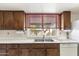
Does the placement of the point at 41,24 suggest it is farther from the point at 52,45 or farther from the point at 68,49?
the point at 68,49

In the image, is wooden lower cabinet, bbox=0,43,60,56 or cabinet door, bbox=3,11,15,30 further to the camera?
cabinet door, bbox=3,11,15,30

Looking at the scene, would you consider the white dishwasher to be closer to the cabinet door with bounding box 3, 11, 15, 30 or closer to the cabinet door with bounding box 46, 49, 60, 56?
the cabinet door with bounding box 46, 49, 60, 56

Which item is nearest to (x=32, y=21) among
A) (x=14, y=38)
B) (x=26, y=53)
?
(x=14, y=38)

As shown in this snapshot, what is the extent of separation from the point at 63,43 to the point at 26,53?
3.52 feet

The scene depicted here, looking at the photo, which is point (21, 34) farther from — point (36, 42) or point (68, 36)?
point (68, 36)

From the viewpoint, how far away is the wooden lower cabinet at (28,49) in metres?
4.31

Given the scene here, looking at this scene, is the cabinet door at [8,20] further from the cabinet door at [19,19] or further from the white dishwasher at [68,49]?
the white dishwasher at [68,49]

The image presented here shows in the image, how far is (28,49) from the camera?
4348 mm

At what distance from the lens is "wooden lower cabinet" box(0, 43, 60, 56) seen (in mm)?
4312

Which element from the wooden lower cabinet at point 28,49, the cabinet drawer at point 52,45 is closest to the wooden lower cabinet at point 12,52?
the wooden lower cabinet at point 28,49

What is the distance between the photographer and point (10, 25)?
4.66m

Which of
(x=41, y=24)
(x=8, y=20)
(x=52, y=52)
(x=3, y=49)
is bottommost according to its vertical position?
(x=52, y=52)

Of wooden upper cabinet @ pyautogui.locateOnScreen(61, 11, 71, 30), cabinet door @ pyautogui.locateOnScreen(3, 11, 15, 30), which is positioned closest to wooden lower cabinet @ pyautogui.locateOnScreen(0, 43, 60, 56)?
cabinet door @ pyautogui.locateOnScreen(3, 11, 15, 30)

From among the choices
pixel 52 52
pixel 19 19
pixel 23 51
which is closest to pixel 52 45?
pixel 52 52
